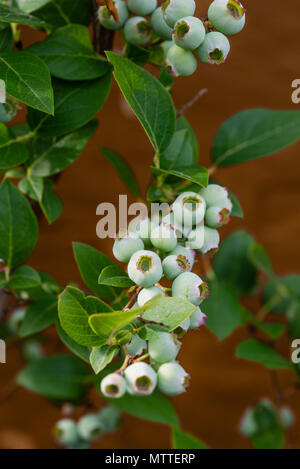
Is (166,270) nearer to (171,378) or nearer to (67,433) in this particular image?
(171,378)

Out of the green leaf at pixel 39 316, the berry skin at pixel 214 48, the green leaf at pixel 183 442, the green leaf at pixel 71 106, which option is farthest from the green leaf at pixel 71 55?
the green leaf at pixel 183 442

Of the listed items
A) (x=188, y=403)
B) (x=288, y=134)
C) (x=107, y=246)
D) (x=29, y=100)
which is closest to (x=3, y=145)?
(x=29, y=100)

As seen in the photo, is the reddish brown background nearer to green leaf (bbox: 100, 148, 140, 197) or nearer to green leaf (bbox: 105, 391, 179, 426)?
green leaf (bbox: 105, 391, 179, 426)

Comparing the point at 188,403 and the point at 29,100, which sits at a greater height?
the point at 29,100

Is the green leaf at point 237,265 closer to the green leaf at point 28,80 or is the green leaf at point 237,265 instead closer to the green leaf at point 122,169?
the green leaf at point 122,169

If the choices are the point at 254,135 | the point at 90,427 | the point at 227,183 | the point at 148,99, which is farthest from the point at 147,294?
the point at 227,183
